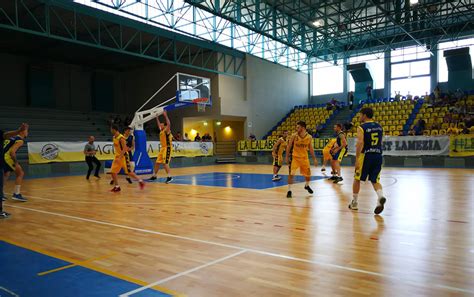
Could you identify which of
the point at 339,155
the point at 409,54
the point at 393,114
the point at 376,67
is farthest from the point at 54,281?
the point at 376,67

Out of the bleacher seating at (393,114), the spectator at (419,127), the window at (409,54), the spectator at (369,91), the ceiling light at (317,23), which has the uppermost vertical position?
the ceiling light at (317,23)

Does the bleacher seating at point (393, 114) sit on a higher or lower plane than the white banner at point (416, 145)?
higher

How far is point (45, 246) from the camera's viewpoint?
451 centimetres

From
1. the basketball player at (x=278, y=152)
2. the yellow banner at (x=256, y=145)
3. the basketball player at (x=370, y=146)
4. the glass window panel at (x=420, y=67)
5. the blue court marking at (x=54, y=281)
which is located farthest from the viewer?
the glass window panel at (x=420, y=67)

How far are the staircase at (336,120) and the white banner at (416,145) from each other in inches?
241

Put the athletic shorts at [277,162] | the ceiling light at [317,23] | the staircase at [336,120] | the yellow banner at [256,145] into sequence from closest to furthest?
the athletic shorts at [277,162]
the yellow banner at [256,145]
the ceiling light at [317,23]
the staircase at [336,120]

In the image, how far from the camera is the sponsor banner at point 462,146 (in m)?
16.9

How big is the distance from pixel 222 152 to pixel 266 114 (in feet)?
15.3

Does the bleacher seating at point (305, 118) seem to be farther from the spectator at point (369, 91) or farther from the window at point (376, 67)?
the window at point (376, 67)

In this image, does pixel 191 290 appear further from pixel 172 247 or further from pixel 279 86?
pixel 279 86

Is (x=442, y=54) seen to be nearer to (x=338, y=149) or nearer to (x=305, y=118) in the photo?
(x=305, y=118)

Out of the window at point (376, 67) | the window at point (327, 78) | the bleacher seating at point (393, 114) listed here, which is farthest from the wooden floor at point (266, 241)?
the window at point (327, 78)

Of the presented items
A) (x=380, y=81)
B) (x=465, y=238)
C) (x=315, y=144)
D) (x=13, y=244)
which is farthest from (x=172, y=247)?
(x=380, y=81)

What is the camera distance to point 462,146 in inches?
674
